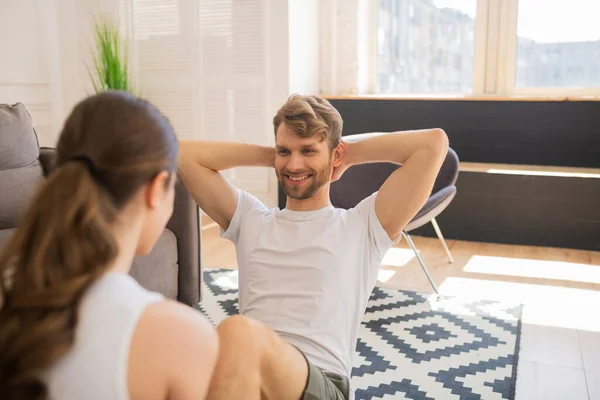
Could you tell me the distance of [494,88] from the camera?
14.6 ft

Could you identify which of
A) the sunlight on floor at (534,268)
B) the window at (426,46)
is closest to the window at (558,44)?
the window at (426,46)

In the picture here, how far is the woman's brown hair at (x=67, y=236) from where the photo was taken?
728mm

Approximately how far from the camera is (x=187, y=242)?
2.51m

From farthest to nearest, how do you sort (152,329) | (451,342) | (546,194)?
(546,194) → (451,342) → (152,329)

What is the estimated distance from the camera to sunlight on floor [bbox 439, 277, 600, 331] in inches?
106

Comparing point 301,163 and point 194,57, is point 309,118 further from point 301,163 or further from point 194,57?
point 194,57

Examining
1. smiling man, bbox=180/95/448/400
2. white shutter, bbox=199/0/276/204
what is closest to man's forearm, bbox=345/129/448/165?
smiling man, bbox=180/95/448/400

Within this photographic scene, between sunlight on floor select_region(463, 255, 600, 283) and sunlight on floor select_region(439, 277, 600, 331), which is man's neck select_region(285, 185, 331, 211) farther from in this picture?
sunlight on floor select_region(463, 255, 600, 283)

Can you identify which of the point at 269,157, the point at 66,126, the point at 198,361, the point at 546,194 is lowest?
the point at 546,194

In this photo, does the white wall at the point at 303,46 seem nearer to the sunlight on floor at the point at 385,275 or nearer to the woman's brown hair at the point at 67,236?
the sunlight on floor at the point at 385,275

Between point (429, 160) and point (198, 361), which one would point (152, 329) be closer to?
point (198, 361)

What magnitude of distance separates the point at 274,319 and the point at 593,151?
311 centimetres

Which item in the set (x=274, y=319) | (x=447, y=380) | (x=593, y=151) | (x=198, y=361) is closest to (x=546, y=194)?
(x=593, y=151)

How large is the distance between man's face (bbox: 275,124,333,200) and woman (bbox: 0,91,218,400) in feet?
2.73
